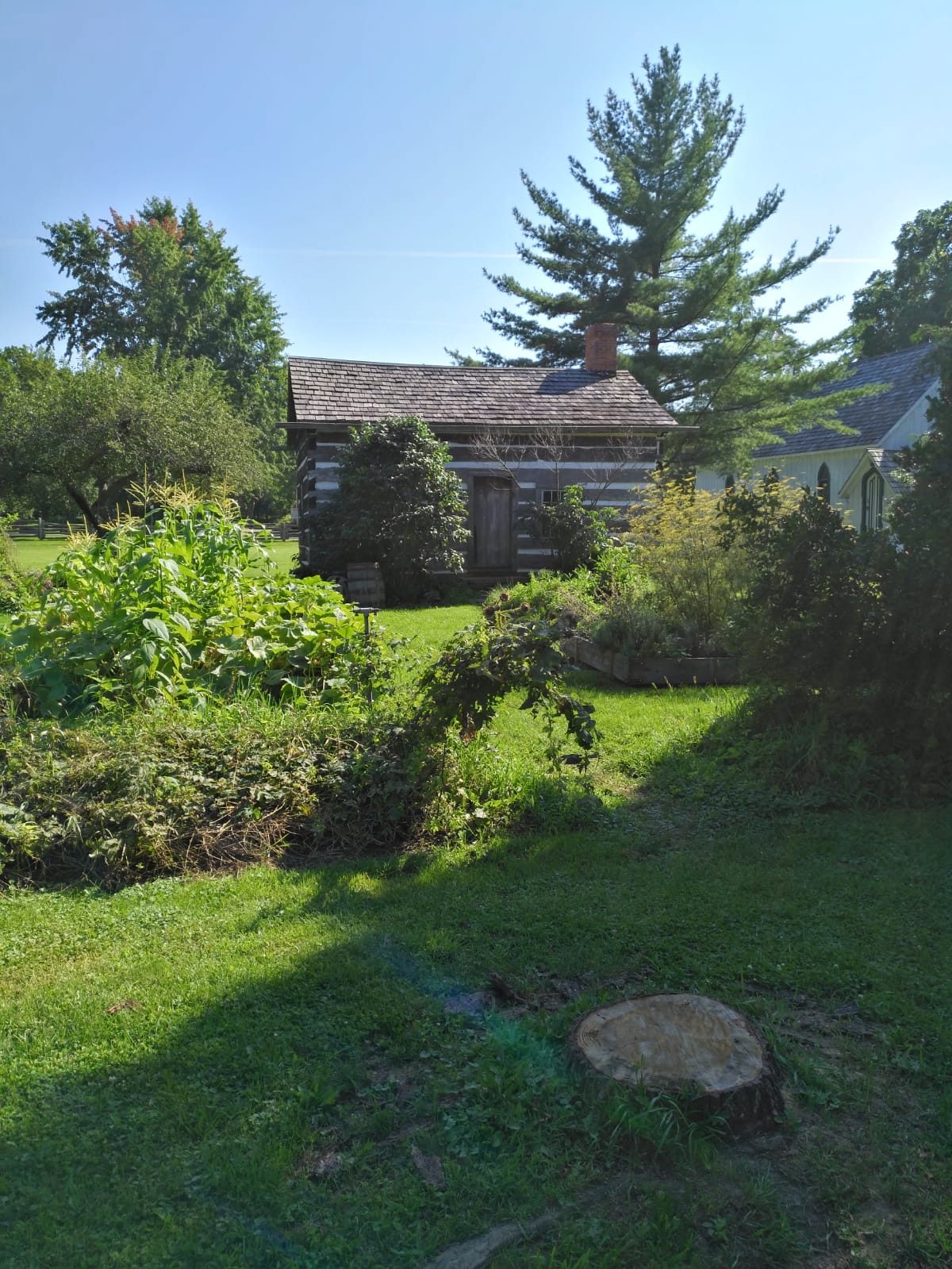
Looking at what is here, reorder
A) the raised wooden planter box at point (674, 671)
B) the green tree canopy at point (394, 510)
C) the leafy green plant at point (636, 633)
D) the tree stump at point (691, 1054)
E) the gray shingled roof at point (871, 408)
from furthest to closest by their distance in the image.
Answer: the gray shingled roof at point (871, 408) → the green tree canopy at point (394, 510) → the leafy green plant at point (636, 633) → the raised wooden planter box at point (674, 671) → the tree stump at point (691, 1054)

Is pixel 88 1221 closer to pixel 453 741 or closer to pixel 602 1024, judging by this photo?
pixel 602 1024

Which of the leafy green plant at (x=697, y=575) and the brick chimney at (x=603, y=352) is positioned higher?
the brick chimney at (x=603, y=352)

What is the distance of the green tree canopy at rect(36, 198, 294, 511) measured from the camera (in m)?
44.0

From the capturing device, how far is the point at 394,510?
15594 millimetres

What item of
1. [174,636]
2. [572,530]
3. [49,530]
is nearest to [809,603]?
[174,636]

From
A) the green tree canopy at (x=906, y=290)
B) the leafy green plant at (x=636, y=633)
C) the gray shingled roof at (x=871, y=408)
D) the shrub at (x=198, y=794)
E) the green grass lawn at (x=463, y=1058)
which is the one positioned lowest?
the green grass lawn at (x=463, y=1058)

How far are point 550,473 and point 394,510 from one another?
402 centimetres

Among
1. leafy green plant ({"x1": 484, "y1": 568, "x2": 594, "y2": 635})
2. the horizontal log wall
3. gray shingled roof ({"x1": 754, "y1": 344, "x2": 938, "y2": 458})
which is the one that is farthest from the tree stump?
gray shingled roof ({"x1": 754, "y1": 344, "x2": 938, "y2": 458})

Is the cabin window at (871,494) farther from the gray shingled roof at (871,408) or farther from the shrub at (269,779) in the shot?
the shrub at (269,779)

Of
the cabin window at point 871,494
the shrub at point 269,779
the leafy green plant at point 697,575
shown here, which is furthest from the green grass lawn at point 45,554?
the shrub at point 269,779

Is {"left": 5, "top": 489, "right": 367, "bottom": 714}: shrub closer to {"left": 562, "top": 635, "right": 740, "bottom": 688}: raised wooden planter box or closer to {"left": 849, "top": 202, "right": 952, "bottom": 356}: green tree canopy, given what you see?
{"left": 562, "top": 635, "right": 740, "bottom": 688}: raised wooden planter box

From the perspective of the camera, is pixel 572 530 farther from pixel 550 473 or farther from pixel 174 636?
pixel 174 636

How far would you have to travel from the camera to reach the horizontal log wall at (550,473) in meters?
18.0

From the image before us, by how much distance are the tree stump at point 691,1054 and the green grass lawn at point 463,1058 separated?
0.27ft
